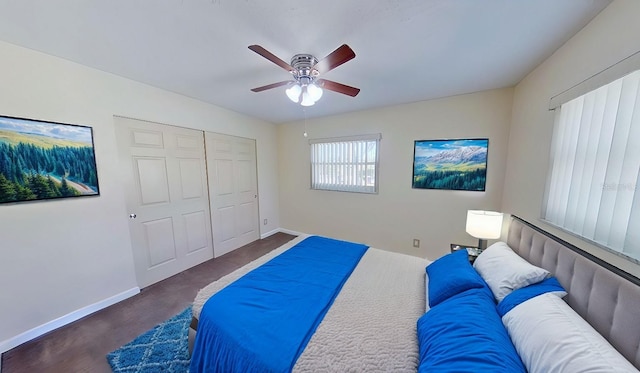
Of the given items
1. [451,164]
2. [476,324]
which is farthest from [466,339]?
[451,164]

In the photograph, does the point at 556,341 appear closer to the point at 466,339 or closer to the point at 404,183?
the point at 466,339

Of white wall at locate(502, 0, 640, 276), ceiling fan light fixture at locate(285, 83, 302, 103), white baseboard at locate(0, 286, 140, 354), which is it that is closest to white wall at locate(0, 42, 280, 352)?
white baseboard at locate(0, 286, 140, 354)

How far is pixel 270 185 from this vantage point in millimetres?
4148

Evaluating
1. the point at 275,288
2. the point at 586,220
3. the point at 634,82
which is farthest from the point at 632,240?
the point at 275,288

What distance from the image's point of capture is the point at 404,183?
302 cm

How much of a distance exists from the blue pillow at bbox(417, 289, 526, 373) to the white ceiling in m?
1.70

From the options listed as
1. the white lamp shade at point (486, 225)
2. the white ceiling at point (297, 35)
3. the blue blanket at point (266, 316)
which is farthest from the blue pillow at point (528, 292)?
the white ceiling at point (297, 35)

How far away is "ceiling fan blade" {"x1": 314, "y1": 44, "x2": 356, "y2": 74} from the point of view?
1.24m

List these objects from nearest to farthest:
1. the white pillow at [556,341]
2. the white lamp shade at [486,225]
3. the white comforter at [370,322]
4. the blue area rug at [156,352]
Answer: the white pillow at [556,341], the white comforter at [370,322], the blue area rug at [156,352], the white lamp shade at [486,225]

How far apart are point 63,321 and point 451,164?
4.46 metres

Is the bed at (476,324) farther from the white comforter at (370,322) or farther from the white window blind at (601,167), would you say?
the white window blind at (601,167)

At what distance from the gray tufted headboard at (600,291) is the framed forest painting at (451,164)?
1.36 meters

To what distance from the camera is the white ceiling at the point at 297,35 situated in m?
1.20

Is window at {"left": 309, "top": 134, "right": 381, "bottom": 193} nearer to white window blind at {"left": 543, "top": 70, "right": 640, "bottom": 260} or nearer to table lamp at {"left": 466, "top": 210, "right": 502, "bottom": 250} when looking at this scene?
table lamp at {"left": 466, "top": 210, "right": 502, "bottom": 250}
